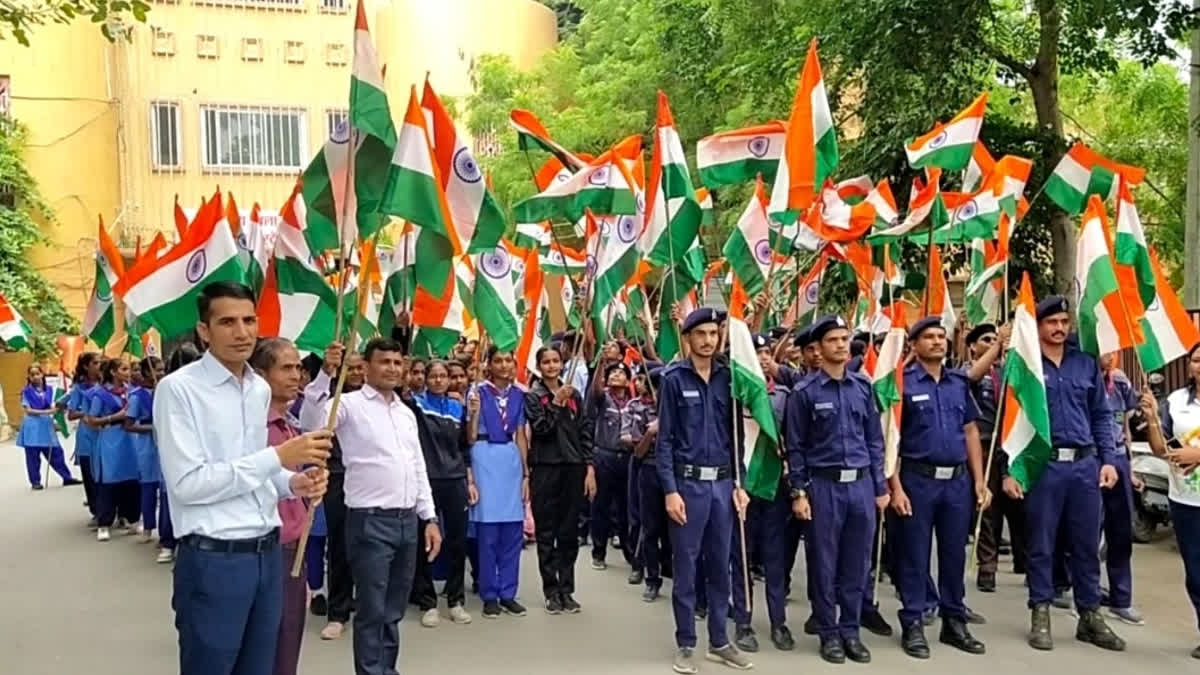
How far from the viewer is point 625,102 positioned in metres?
20.3

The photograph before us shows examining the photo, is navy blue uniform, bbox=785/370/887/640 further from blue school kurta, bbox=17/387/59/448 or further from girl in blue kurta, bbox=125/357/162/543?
blue school kurta, bbox=17/387/59/448

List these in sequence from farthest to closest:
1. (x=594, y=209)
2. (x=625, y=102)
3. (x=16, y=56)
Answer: (x=16, y=56), (x=625, y=102), (x=594, y=209)

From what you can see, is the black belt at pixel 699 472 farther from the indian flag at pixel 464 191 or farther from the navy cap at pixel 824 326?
the indian flag at pixel 464 191

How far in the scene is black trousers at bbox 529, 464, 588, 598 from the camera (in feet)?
24.5

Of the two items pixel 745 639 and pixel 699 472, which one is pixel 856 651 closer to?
pixel 745 639

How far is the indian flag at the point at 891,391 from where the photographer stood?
21.6ft

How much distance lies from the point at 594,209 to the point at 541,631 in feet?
10.1

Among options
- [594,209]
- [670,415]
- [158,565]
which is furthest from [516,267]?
[670,415]

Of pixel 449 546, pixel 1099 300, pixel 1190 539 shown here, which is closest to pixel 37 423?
pixel 449 546

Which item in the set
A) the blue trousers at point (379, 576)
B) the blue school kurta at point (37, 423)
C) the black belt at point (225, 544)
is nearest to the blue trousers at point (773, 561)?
the blue trousers at point (379, 576)

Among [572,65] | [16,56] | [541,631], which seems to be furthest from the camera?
[16,56]

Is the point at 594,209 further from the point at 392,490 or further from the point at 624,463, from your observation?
the point at 392,490

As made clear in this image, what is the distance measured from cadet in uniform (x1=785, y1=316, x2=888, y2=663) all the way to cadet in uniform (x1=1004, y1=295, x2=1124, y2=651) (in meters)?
0.94

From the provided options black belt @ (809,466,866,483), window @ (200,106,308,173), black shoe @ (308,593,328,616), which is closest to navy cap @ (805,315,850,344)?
black belt @ (809,466,866,483)
